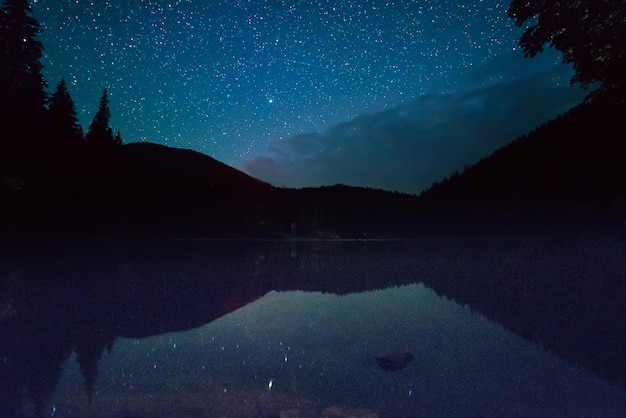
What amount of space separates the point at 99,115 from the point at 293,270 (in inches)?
1968

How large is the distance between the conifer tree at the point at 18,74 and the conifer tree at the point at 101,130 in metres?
19.9

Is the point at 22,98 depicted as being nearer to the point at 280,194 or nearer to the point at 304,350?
the point at 304,350

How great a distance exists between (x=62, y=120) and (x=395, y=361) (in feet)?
155

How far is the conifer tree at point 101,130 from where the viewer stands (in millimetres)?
53938

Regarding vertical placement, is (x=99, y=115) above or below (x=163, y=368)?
above

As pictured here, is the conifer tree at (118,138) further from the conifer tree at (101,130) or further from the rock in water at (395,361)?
the rock in water at (395,361)

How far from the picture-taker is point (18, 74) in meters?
30.4

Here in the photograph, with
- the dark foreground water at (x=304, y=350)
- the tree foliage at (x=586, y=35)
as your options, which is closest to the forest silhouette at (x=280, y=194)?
the tree foliage at (x=586, y=35)

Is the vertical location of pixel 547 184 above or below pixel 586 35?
above

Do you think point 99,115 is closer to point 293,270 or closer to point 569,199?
point 293,270

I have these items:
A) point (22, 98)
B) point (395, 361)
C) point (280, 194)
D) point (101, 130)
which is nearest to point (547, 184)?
point (101, 130)

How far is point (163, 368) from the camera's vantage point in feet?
22.0

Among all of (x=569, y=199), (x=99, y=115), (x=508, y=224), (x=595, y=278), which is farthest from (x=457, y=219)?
(x=595, y=278)

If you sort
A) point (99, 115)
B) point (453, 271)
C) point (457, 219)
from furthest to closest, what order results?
point (457, 219) < point (99, 115) < point (453, 271)
